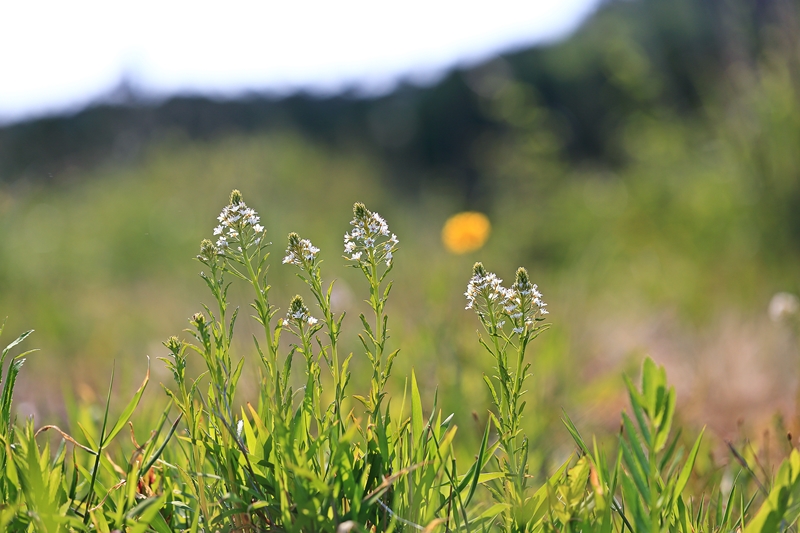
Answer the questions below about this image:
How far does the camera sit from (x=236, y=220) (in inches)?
36.9

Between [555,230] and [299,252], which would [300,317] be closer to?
[299,252]

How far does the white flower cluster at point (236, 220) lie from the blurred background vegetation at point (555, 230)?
45.4 inches

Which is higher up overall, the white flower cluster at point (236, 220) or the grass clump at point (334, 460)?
the white flower cluster at point (236, 220)

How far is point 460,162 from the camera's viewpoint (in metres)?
16.1

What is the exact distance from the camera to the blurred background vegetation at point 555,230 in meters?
2.69

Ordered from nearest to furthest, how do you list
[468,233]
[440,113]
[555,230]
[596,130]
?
[468,233] < [555,230] < [596,130] < [440,113]

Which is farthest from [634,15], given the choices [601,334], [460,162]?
[601,334]

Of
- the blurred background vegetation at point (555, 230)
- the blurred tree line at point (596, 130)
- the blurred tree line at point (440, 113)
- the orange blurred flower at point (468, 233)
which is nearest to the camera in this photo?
the blurred background vegetation at point (555, 230)

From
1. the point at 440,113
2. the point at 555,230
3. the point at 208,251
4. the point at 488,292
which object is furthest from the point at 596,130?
the point at 208,251

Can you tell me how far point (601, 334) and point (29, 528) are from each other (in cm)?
305

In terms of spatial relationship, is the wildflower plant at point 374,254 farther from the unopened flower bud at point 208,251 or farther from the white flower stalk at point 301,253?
the unopened flower bud at point 208,251

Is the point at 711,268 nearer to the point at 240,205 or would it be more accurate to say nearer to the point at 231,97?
the point at 240,205

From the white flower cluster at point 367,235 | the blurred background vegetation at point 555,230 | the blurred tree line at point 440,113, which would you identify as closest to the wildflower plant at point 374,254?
the white flower cluster at point 367,235

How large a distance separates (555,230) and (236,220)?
5.76 m
